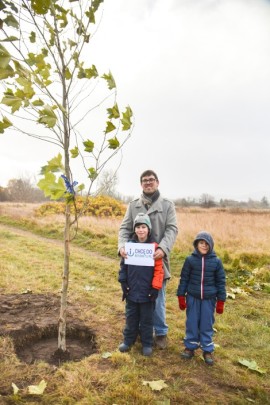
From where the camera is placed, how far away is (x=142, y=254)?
411cm

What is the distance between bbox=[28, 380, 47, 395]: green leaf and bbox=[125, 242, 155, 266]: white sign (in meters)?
1.63

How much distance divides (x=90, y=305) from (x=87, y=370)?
220cm

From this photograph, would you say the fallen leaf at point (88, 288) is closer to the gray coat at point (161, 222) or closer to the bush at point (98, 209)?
the gray coat at point (161, 222)

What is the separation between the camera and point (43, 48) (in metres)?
3.46

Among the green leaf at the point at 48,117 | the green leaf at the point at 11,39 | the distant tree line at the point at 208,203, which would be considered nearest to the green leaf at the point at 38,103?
the green leaf at the point at 48,117

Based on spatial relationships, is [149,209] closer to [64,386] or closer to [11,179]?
[64,386]

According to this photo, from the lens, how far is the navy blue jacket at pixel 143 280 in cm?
408

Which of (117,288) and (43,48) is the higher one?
(43,48)

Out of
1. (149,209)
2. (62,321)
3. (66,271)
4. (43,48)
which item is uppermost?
(43,48)

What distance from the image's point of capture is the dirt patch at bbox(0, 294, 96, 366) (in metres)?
4.08

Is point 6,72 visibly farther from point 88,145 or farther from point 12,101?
point 88,145

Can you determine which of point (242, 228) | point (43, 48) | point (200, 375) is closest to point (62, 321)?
point (200, 375)

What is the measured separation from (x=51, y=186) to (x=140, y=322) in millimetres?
2285

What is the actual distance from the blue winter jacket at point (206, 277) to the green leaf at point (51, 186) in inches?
79.1
